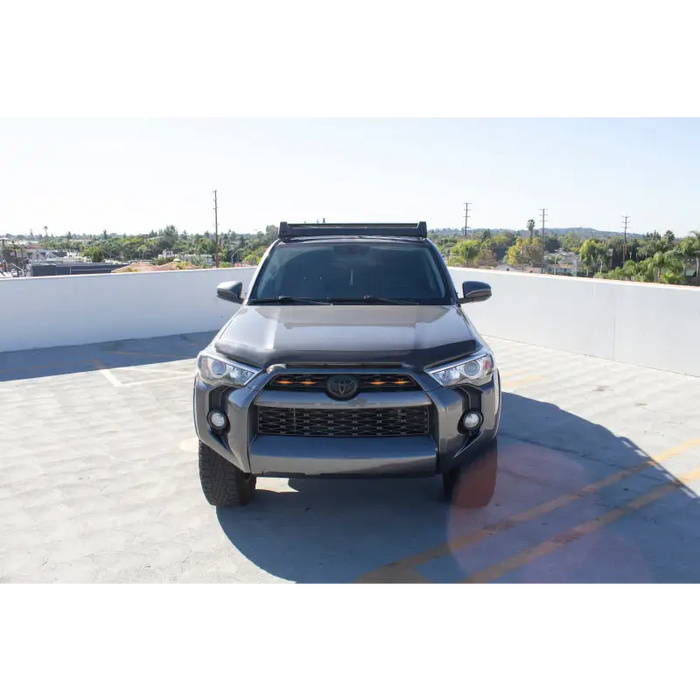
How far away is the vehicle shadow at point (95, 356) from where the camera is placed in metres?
8.75

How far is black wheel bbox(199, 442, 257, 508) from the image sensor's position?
3.98 m

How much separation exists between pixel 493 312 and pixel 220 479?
8106 millimetres

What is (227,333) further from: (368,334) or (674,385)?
(674,385)

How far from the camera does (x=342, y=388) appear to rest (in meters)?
3.47

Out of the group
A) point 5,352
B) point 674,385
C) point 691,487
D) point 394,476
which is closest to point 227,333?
point 394,476

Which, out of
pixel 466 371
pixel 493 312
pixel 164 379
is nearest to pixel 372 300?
pixel 466 371

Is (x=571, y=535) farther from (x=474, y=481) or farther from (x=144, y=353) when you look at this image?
(x=144, y=353)

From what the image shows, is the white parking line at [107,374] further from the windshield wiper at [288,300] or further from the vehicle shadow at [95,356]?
the windshield wiper at [288,300]

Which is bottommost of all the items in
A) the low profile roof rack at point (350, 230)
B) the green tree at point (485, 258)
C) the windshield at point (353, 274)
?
the green tree at point (485, 258)

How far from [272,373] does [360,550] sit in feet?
3.78

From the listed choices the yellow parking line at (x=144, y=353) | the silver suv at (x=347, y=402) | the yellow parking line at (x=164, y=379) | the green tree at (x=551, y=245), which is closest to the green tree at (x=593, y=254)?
the green tree at (x=551, y=245)

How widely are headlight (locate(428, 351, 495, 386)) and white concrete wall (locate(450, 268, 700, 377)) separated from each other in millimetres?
5566

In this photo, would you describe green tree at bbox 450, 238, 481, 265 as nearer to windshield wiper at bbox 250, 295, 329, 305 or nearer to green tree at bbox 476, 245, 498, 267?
green tree at bbox 476, 245, 498, 267
